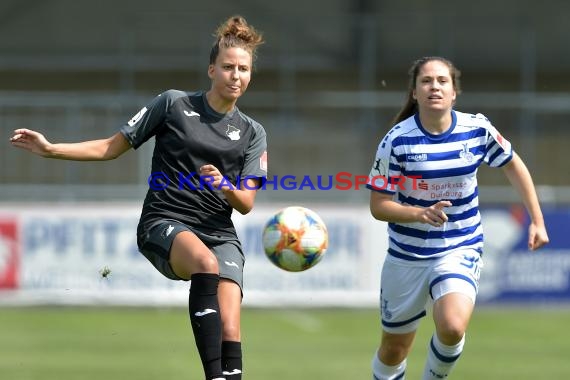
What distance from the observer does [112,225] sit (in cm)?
1370

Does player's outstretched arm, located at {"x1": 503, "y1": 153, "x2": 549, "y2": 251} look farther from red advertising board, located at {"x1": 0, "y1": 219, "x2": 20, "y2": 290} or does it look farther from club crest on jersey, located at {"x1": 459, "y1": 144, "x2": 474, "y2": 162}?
red advertising board, located at {"x1": 0, "y1": 219, "x2": 20, "y2": 290}

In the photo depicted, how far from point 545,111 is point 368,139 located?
2.63 meters

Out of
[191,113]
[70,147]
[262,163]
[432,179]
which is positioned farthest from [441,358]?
[70,147]

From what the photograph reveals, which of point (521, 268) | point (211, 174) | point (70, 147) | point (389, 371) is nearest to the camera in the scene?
point (211, 174)

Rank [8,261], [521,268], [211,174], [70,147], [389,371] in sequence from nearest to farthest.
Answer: [211,174] < [70,147] < [389,371] < [8,261] < [521,268]

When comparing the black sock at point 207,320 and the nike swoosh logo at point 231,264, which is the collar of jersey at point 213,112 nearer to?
the nike swoosh logo at point 231,264

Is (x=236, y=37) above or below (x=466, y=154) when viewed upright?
above

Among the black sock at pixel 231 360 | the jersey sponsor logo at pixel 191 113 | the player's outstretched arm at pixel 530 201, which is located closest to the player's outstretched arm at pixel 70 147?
the jersey sponsor logo at pixel 191 113

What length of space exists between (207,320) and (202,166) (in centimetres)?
82

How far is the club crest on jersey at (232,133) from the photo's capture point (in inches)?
259

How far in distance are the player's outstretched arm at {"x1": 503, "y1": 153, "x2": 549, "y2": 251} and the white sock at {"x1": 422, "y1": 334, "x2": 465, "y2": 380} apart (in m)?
0.69

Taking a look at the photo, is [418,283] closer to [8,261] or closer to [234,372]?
[234,372]

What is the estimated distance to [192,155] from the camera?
255 inches

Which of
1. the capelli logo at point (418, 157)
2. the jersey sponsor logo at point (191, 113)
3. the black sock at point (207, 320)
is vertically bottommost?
the black sock at point (207, 320)
